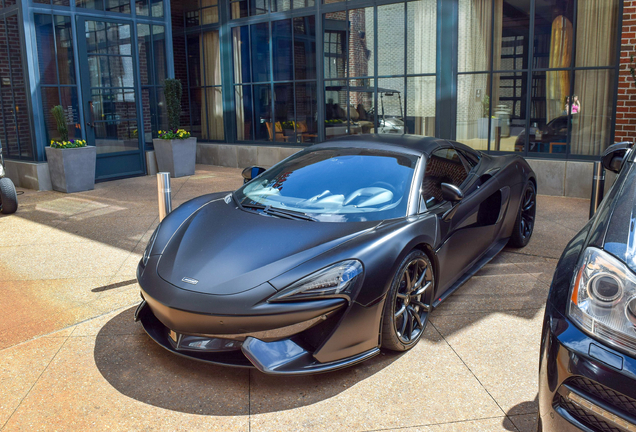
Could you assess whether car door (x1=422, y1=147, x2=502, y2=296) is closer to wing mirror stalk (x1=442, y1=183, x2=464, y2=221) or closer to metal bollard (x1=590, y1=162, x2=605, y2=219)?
wing mirror stalk (x1=442, y1=183, x2=464, y2=221)

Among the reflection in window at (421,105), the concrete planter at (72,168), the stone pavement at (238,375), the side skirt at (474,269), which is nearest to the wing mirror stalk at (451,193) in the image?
the side skirt at (474,269)

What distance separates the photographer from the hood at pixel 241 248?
315 cm

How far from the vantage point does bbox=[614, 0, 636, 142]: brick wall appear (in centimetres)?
808

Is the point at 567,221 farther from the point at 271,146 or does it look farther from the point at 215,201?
the point at 271,146

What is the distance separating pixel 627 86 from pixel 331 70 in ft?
18.1

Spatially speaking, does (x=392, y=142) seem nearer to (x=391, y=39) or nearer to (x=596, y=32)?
(x=596, y=32)

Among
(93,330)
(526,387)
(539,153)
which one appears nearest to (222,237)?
(93,330)

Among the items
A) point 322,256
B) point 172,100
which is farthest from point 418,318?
point 172,100

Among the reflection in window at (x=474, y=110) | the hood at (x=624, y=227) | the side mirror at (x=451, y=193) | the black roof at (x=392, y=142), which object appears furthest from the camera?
the reflection in window at (x=474, y=110)

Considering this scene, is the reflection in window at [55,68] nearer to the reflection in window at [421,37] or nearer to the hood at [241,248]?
the reflection in window at [421,37]

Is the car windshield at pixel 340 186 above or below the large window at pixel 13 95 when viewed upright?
below

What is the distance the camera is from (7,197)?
8.00 meters

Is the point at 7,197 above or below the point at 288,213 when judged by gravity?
below

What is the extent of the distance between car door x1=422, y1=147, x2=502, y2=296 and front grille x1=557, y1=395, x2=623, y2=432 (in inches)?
77.4
